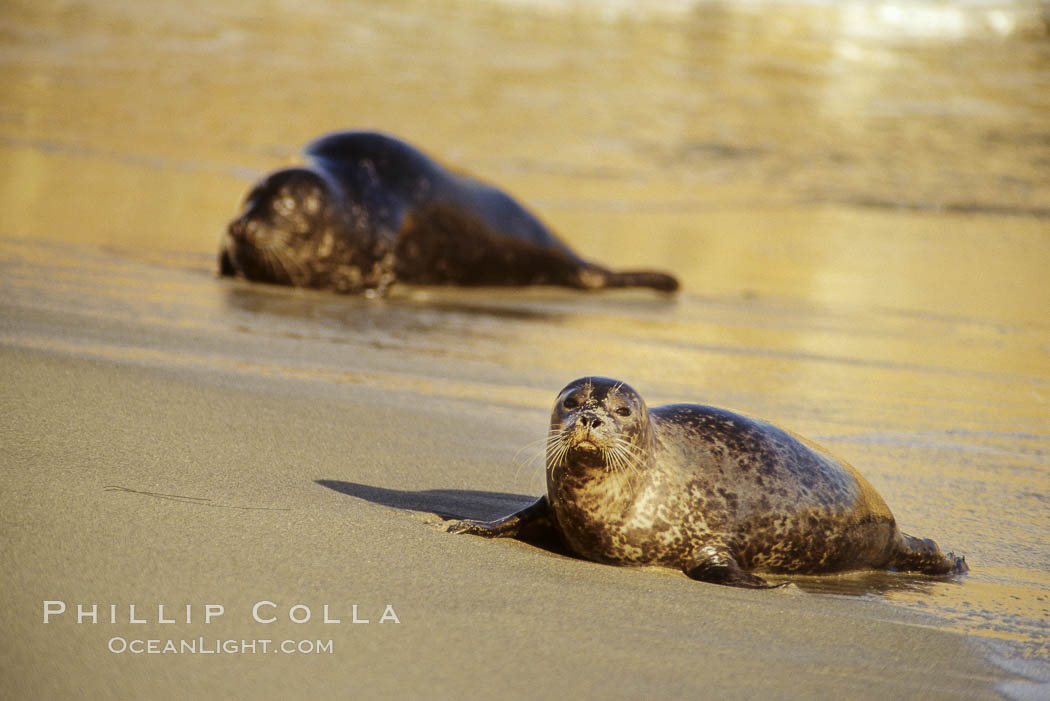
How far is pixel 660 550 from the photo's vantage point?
347 cm

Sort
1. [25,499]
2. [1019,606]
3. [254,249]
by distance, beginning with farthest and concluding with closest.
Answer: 1. [254,249]
2. [1019,606]
3. [25,499]

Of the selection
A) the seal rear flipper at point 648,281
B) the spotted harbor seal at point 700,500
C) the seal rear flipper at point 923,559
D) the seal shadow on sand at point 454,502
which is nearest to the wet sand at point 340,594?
the seal shadow on sand at point 454,502

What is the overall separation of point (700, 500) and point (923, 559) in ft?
2.27

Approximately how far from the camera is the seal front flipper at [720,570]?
331 centimetres

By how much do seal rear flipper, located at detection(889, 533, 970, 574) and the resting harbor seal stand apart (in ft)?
16.4

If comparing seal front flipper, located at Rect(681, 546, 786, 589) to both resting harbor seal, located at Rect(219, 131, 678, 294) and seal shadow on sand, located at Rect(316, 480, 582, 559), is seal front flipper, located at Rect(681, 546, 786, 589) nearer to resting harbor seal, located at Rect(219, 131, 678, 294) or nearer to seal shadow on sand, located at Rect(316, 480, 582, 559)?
seal shadow on sand, located at Rect(316, 480, 582, 559)

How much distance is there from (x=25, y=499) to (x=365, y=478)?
116 cm

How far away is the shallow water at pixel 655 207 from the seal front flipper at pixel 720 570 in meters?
0.28

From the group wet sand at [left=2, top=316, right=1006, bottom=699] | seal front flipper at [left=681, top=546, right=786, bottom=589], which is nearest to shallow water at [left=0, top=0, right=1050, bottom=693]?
seal front flipper at [left=681, top=546, right=786, bottom=589]

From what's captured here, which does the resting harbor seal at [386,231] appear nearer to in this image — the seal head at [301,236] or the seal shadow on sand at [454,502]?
the seal head at [301,236]

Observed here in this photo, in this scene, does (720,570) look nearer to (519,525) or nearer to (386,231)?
(519,525)

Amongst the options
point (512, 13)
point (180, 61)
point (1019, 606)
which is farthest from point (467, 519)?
point (512, 13)

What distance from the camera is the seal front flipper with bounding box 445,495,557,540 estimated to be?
346 centimetres

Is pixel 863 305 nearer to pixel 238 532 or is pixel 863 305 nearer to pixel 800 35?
pixel 238 532
